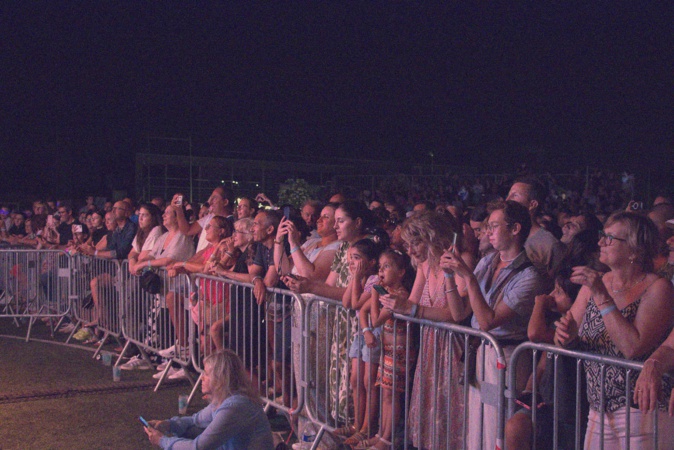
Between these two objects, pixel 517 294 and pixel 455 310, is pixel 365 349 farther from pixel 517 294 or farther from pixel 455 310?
pixel 517 294

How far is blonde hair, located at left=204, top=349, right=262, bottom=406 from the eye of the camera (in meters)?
4.41

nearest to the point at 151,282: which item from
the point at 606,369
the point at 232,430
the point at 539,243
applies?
the point at 232,430

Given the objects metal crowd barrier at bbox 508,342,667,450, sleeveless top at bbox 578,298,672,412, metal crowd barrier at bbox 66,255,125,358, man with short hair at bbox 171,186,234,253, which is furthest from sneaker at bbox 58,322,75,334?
sleeveless top at bbox 578,298,672,412

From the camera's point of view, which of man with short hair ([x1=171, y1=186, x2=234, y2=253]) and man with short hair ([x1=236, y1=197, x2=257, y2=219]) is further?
man with short hair ([x1=171, y1=186, x2=234, y2=253])

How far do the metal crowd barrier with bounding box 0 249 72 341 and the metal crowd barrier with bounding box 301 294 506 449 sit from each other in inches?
265

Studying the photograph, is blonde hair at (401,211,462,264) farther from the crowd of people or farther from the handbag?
the handbag

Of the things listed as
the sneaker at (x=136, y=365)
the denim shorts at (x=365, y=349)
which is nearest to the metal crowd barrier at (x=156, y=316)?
the sneaker at (x=136, y=365)

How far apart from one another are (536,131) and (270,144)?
1408 cm

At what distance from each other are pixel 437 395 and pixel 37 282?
909 centimetres

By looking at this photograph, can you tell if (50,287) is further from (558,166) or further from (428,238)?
(558,166)

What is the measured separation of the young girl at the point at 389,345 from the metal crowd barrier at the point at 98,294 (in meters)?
5.42

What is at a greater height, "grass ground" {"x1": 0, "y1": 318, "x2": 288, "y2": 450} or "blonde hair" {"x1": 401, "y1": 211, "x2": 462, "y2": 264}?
"blonde hair" {"x1": 401, "y1": 211, "x2": 462, "y2": 264}

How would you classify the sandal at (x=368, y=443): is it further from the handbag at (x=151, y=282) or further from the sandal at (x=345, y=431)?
the handbag at (x=151, y=282)

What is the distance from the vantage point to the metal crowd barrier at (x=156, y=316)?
8.04 metres
